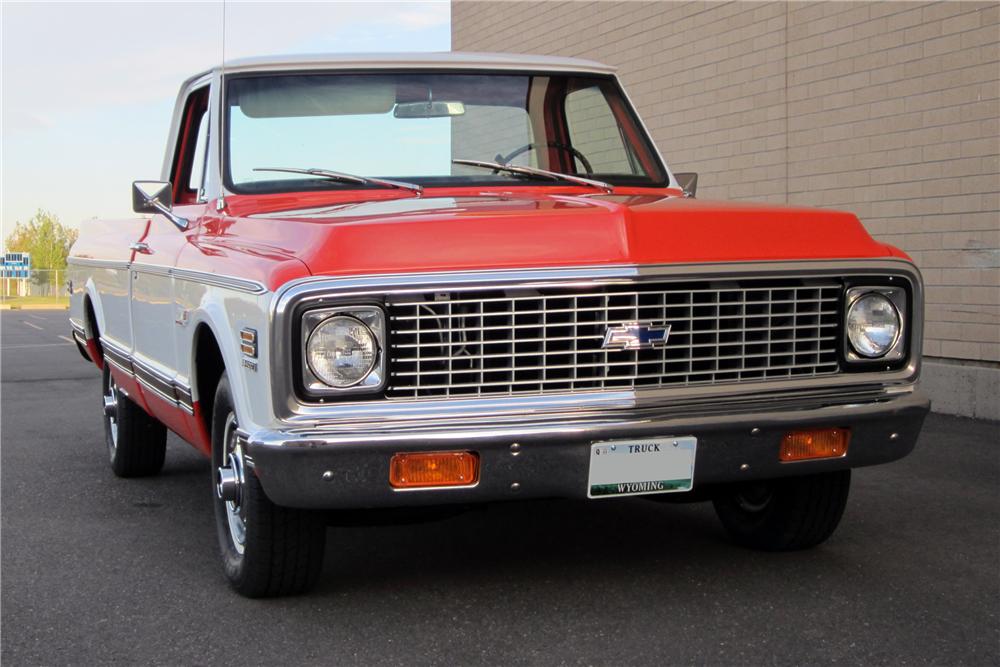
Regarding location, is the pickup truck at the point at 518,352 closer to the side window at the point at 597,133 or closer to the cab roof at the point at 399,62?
the cab roof at the point at 399,62

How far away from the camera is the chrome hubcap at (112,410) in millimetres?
6566

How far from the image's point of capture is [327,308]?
3.49 m

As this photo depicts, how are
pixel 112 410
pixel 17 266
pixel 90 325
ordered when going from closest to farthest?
pixel 112 410 < pixel 90 325 < pixel 17 266

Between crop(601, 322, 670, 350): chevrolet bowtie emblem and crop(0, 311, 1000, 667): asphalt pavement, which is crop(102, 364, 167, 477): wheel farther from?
crop(601, 322, 670, 350): chevrolet bowtie emblem

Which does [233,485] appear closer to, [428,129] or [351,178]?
[351,178]

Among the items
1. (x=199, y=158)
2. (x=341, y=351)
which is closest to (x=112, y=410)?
(x=199, y=158)

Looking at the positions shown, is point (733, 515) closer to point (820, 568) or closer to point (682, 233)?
point (820, 568)

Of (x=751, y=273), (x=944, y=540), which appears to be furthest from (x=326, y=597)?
(x=944, y=540)

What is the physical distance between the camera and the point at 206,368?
4.50 m

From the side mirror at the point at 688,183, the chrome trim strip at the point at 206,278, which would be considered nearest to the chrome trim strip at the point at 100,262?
the chrome trim strip at the point at 206,278

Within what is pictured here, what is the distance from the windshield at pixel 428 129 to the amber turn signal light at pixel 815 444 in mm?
1584

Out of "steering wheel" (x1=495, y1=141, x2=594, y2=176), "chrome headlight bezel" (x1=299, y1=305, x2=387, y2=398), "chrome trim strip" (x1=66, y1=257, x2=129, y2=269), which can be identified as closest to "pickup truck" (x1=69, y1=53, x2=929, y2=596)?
"chrome headlight bezel" (x1=299, y1=305, x2=387, y2=398)

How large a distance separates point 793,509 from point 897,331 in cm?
83

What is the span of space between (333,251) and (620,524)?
6.92 feet
